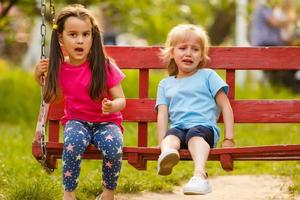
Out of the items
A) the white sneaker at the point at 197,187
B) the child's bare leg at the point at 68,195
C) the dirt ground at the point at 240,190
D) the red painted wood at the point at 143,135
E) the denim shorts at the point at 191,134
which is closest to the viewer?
the white sneaker at the point at 197,187

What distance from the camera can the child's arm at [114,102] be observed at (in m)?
4.74

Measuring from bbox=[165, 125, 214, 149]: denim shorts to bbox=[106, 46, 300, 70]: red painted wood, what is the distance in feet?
2.02

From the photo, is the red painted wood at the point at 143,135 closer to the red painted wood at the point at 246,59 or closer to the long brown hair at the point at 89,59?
the red painted wood at the point at 246,59

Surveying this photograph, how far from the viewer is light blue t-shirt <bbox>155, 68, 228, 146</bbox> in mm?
5168

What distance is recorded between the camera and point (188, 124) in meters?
5.14

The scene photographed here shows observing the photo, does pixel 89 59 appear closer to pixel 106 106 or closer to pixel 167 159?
pixel 106 106

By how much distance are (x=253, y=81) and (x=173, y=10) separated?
11.3 ft

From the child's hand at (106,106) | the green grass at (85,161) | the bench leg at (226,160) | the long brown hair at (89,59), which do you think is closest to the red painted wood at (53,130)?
the green grass at (85,161)

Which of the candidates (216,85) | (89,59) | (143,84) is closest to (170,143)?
(216,85)

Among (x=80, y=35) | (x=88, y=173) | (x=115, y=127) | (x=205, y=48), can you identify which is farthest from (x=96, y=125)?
(x=88, y=173)

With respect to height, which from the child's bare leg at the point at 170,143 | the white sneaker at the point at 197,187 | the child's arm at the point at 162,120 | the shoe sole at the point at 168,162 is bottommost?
the white sneaker at the point at 197,187

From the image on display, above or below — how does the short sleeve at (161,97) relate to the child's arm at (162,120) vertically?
above

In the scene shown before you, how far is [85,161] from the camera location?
7309 millimetres

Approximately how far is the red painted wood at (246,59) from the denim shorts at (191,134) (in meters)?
0.62
